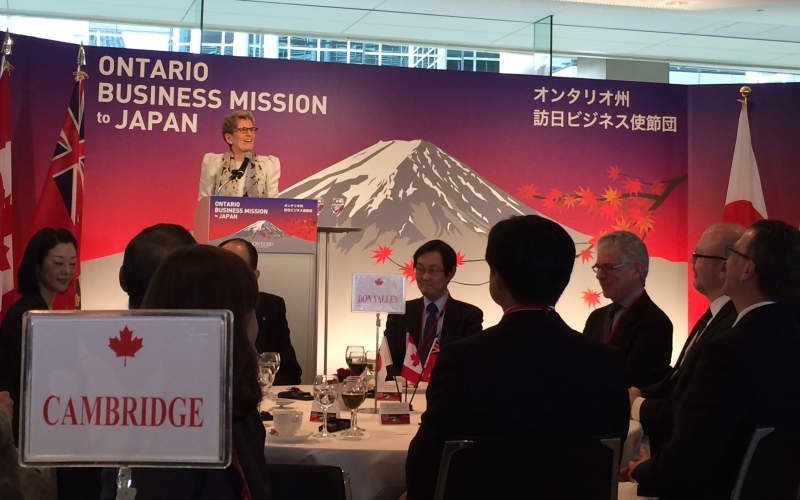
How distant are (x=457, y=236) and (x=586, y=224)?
1.07 metres

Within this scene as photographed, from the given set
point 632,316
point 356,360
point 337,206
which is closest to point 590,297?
point 337,206

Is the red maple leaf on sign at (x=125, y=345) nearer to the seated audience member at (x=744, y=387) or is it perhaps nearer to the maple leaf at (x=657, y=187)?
the seated audience member at (x=744, y=387)

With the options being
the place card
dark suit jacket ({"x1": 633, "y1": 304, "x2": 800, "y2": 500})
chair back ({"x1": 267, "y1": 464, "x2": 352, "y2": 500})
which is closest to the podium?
the place card

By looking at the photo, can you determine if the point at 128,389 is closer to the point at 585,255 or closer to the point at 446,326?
the point at 446,326

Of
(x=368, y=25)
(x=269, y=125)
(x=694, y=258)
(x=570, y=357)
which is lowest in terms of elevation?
(x=570, y=357)

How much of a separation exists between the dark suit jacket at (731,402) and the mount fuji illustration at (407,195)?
417 cm

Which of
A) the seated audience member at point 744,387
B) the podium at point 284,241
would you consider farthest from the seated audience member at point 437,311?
the seated audience member at point 744,387

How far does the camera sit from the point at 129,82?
18.7ft

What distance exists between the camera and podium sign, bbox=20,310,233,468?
1.22m

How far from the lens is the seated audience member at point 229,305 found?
1.50 meters

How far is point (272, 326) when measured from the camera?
429 centimetres

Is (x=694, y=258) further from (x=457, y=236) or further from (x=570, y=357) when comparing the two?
(x=457, y=236)

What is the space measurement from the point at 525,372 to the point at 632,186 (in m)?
5.05

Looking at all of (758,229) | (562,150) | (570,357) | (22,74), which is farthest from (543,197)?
(570,357)
